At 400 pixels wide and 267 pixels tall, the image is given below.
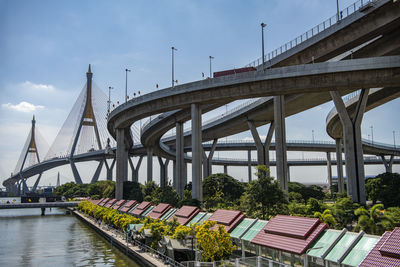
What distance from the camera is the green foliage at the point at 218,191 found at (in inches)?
2635

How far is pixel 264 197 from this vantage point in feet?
122

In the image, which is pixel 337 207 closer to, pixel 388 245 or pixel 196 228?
pixel 196 228

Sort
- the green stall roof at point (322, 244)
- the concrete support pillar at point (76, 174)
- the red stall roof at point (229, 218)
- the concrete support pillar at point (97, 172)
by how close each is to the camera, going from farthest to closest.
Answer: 1. the concrete support pillar at point (97, 172)
2. the concrete support pillar at point (76, 174)
3. the red stall roof at point (229, 218)
4. the green stall roof at point (322, 244)

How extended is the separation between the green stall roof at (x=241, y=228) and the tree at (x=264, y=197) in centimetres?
1047

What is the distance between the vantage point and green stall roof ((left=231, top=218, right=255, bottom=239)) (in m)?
25.8

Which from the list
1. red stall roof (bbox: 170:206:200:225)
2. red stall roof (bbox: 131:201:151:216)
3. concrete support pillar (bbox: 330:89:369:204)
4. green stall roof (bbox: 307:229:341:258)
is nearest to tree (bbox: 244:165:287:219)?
red stall roof (bbox: 170:206:200:225)

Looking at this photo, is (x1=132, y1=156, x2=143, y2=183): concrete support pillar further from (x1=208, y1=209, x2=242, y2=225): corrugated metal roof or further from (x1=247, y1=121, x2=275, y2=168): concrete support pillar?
(x1=208, y1=209, x2=242, y2=225): corrugated metal roof

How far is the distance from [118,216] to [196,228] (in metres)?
25.2

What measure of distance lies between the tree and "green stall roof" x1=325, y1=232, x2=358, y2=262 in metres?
18.1

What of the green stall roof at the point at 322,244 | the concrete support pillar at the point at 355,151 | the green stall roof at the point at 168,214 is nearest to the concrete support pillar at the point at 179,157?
the green stall roof at the point at 168,214

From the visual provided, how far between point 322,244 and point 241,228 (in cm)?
776

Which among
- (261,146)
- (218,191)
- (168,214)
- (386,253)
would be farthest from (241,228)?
(261,146)

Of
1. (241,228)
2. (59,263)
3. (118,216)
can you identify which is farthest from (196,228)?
(118,216)

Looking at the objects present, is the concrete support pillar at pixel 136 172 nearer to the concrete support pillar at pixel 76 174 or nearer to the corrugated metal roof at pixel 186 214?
the concrete support pillar at pixel 76 174
